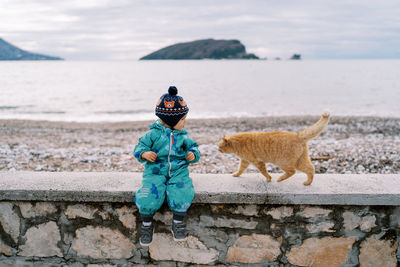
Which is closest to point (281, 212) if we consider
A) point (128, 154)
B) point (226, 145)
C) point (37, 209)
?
point (226, 145)

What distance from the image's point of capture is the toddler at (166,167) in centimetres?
269

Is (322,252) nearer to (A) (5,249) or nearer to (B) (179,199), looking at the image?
(B) (179,199)

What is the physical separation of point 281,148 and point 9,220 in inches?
102

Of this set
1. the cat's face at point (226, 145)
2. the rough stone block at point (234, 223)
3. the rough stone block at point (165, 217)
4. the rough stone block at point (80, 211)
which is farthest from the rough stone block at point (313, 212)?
the rough stone block at point (80, 211)

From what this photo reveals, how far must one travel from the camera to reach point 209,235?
2.94 m

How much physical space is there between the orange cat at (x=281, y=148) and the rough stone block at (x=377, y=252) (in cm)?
77

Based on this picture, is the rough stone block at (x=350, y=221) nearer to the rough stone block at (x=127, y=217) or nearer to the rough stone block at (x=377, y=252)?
the rough stone block at (x=377, y=252)

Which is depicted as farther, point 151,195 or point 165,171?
point 165,171

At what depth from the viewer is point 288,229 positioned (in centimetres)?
292

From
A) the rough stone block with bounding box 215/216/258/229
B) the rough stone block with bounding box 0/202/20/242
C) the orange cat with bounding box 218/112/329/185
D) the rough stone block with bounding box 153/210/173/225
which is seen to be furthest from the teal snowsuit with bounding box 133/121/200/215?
the rough stone block with bounding box 0/202/20/242

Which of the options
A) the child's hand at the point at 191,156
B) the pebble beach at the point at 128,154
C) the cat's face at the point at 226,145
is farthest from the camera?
the pebble beach at the point at 128,154

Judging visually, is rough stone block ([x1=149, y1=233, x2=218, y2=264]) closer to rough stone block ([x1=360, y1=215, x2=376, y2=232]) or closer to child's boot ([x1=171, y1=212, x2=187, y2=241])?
child's boot ([x1=171, y1=212, x2=187, y2=241])

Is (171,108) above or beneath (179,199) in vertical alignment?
above

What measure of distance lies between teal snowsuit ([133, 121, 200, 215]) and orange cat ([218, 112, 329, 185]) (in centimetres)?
52
